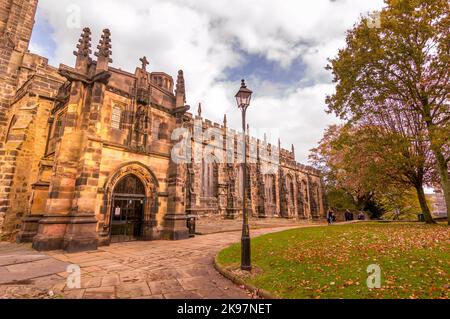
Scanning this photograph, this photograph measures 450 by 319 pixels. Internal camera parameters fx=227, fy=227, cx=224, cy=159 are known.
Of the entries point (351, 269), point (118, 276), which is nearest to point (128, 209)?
point (118, 276)

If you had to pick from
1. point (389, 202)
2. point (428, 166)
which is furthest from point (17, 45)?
point (389, 202)

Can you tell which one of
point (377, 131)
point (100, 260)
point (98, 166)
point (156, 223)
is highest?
point (377, 131)

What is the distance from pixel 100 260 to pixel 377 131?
17.2 meters

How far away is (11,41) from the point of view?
1686 centimetres

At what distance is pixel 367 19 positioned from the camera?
1431 centimetres

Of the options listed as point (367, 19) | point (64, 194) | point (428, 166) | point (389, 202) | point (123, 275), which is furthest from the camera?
point (389, 202)

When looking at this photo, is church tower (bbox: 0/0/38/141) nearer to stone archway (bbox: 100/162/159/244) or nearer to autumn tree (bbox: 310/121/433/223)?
stone archway (bbox: 100/162/159/244)

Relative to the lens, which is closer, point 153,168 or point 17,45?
point 153,168

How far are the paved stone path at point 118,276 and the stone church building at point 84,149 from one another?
2.23 meters

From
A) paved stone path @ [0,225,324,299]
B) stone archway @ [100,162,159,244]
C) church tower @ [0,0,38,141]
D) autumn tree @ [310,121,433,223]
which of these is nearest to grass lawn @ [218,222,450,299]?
paved stone path @ [0,225,324,299]

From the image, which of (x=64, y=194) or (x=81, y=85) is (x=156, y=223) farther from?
(x=81, y=85)

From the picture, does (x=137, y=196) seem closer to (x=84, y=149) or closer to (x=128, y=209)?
(x=128, y=209)

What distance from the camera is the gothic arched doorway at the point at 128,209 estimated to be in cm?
1234

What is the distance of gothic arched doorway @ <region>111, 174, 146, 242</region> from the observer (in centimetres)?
1234
